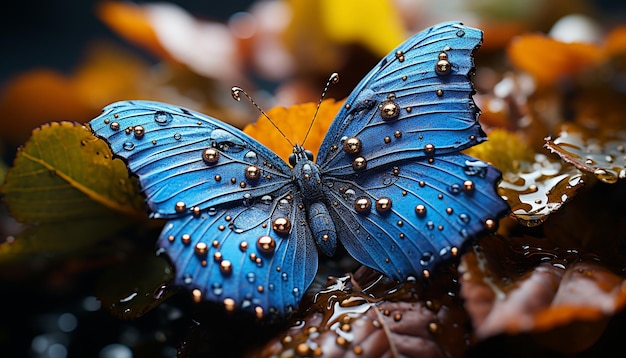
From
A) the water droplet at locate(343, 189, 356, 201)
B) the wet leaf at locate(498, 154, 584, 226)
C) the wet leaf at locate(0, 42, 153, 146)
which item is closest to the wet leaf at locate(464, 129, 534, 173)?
the wet leaf at locate(498, 154, 584, 226)

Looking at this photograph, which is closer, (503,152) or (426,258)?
(426,258)

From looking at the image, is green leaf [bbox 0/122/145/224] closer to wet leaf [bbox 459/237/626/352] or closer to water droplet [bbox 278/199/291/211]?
water droplet [bbox 278/199/291/211]

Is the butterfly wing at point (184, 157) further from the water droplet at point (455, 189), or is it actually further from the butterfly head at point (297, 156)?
the water droplet at point (455, 189)

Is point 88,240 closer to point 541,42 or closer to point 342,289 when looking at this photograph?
point 342,289

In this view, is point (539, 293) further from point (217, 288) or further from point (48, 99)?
point (48, 99)

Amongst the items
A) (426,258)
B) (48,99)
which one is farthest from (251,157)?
(48,99)

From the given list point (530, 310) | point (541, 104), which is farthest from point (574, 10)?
point (530, 310)
